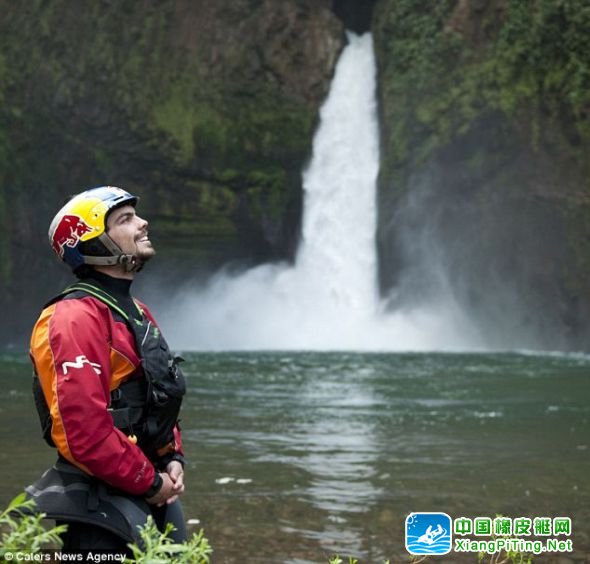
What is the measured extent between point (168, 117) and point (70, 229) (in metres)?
34.2

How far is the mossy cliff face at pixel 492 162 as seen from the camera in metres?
31.2

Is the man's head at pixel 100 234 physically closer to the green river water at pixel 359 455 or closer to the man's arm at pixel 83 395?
the man's arm at pixel 83 395

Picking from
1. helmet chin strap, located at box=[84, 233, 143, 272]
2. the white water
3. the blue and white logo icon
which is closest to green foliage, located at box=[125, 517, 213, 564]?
helmet chin strap, located at box=[84, 233, 143, 272]

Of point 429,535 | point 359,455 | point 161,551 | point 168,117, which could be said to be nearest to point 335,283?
point 168,117

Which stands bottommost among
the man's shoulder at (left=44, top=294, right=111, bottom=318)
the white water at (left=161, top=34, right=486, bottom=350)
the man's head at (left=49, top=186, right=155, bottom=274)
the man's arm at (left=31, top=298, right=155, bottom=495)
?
the man's arm at (left=31, top=298, right=155, bottom=495)

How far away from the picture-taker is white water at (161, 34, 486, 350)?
3462 cm

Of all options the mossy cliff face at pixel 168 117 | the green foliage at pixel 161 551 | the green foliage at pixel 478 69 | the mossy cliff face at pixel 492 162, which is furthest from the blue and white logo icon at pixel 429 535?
the mossy cliff face at pixel 168 117

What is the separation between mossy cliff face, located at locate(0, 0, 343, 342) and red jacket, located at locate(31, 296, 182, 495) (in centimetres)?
3355

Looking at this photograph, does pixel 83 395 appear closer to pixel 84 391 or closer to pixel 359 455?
pixel 84 391

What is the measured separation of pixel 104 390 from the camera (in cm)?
354

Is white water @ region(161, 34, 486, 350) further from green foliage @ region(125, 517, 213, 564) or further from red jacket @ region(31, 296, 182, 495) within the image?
green foliage @ region(125, 517, 213, 564)

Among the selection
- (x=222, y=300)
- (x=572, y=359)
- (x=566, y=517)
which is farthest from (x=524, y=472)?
(x=222, y=300)

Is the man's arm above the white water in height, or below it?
below

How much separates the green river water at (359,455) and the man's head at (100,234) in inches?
138
